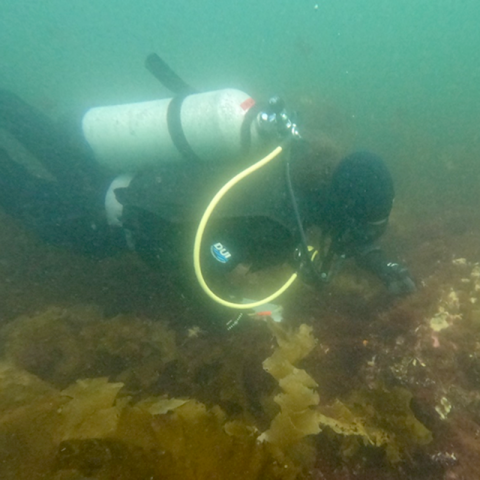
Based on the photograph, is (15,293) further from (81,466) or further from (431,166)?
(431,166)

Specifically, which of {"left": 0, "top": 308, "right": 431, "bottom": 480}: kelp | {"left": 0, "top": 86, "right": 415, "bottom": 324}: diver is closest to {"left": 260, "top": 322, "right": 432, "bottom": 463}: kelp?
{"left": 0, "top": 308, "right": 431, "bottom": 480}: kelp

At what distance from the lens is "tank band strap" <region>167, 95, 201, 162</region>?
3.82 metres

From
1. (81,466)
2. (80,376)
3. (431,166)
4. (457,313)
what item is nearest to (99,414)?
(81,466)

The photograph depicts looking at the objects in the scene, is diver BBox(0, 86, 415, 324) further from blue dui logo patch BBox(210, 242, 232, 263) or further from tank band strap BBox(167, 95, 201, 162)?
tank band strap BBox(167, 95, 201, 162)

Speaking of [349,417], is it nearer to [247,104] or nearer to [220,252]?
[220,252]

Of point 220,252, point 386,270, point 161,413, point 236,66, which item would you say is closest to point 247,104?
point 220,252

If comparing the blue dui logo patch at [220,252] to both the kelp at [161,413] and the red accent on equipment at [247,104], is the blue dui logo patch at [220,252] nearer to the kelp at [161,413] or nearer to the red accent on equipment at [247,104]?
the kelp at [161,413]

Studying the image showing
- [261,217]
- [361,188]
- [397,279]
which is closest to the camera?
[261,217]

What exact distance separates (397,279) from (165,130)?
10.3ft

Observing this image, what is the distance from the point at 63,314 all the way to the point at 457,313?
3940 millimetres

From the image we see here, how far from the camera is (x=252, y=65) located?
25531mm

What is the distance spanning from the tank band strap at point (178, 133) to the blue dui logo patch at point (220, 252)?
1.41m

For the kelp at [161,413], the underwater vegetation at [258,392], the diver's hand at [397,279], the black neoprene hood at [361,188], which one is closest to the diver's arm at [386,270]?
the diver's hand at [397,279]

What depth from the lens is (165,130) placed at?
3965 millimetres
